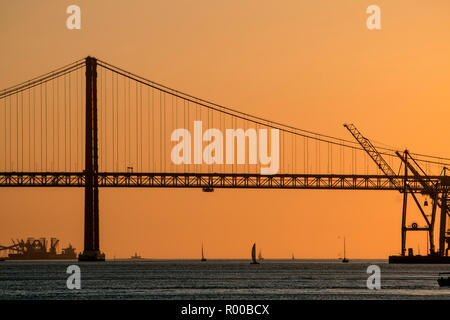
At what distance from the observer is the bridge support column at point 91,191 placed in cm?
15038

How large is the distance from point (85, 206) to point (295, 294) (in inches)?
2732

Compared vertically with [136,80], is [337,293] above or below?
below

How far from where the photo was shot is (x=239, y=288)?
96625 millimetres

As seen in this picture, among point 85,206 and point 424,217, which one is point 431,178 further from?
point 85,206

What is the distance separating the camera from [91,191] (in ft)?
500

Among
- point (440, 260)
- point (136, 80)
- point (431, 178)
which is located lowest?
point (440, 260)

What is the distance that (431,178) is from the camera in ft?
621

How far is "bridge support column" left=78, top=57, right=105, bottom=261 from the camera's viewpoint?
150375 millimetres

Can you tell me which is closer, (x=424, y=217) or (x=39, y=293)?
(x=39, y=293)
